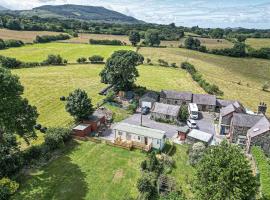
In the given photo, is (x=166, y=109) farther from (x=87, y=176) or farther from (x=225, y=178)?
(x=225, y=178)

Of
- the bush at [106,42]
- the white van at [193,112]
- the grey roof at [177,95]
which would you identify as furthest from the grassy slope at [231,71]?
the bush at [106,42]

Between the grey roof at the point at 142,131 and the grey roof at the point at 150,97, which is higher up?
the grey roof at the point at 150,97

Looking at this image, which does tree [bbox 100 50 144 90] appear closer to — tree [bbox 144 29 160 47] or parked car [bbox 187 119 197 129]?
parked car [bbox 187 119 197 129]

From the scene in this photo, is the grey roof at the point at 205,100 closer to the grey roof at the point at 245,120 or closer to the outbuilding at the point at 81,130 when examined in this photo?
the grey roof at the point at 245,120

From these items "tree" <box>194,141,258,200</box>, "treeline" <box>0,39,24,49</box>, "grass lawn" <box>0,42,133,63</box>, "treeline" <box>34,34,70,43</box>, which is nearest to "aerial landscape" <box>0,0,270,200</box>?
"tree" <box>194,141,258,200</box>

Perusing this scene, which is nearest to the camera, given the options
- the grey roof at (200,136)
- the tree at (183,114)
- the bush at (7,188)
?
the bush at (7,188)

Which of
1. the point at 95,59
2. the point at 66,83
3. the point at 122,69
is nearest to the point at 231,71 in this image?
the point at 95,59

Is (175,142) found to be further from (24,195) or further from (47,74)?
(47,74)
